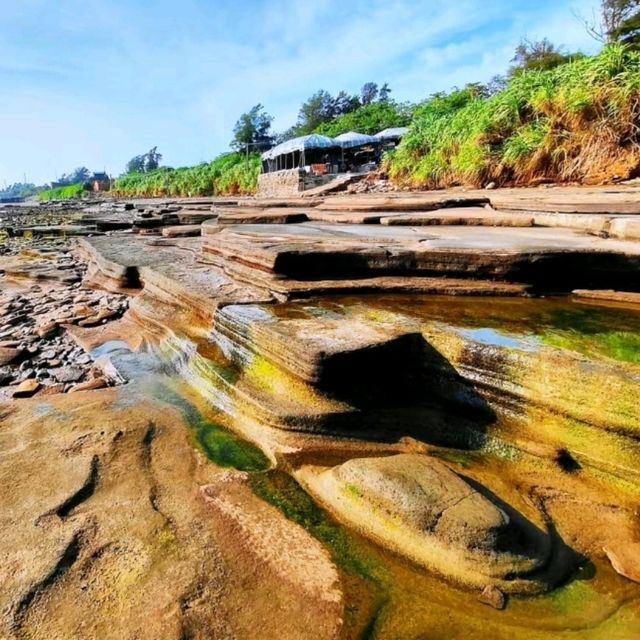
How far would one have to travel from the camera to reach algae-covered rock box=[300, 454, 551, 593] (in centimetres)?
125

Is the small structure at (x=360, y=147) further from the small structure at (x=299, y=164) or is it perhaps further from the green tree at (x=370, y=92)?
the green tree at (x=370, y=92)

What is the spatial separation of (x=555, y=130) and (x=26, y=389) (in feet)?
28.6

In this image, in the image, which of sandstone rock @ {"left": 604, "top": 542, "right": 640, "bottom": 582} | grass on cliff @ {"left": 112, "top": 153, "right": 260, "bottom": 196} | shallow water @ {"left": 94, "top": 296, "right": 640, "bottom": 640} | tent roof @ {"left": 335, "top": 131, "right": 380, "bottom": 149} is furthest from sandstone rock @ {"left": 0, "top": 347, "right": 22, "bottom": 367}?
tent roof @ {"left": 335, "top": 131, "right": 380, "bottom": 149}

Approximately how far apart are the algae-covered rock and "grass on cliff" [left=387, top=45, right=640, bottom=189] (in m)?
7.23

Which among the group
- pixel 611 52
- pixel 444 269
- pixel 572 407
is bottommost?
pixel 572 407

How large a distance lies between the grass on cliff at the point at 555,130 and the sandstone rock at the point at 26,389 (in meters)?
7.81

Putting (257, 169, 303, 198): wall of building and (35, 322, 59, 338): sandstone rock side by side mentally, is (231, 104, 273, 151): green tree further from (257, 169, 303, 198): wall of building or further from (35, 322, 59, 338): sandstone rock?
(35, 322, 59, 338): sandstone rock

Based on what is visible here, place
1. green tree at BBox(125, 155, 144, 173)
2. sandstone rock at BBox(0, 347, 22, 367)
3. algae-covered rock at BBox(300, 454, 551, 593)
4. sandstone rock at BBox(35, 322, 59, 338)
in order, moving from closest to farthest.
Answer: algae-covered rock at BBox(300, 454, 551, 593) → sandstone rock at BBox(0, 347, 22, 367) → sandstone rock at BBox(35, 322, 59, 338) → green tree at BBox(125, 155, 144, 173)

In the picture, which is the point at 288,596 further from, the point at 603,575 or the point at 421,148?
the point at 421,148

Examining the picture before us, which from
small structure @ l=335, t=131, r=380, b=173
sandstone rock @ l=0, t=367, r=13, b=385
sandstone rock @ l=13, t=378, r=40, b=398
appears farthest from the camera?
small structure @ l=335, t=131, r=380, b=173

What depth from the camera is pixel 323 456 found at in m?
1.84

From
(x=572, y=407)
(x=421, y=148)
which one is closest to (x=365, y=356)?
(x=572, y=407)

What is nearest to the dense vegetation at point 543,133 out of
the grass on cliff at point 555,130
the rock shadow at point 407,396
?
the grass on cliff at point 555,130

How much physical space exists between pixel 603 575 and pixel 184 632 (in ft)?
3.69
